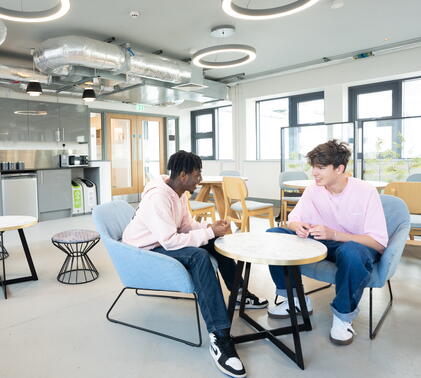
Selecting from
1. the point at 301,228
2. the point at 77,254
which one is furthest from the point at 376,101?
the point at 77,254

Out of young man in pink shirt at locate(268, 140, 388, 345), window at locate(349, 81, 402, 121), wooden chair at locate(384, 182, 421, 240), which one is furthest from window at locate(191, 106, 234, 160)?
young man in pink shirt at locate(268, 140, 388, 345)

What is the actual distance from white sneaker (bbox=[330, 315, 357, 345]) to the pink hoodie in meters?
0.85

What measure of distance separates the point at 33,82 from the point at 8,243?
254 centimetres

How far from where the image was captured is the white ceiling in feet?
13.6

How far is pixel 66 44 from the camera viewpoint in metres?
4.41

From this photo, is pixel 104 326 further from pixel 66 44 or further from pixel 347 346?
pixel 66 44

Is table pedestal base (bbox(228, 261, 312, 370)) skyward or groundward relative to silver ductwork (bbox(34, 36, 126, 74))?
groundward

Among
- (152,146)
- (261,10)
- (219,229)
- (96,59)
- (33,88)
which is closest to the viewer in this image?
(219,229)

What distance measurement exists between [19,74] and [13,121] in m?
1.17

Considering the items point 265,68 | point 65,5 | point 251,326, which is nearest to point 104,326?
point 251,326

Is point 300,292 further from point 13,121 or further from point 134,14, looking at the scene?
point 13,121

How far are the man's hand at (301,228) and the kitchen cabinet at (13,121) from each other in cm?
601

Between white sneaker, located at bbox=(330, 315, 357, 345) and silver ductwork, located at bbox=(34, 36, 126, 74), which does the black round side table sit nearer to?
white sneaker, located at bbox=(330, 315, 357, 345)

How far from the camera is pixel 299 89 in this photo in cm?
707
